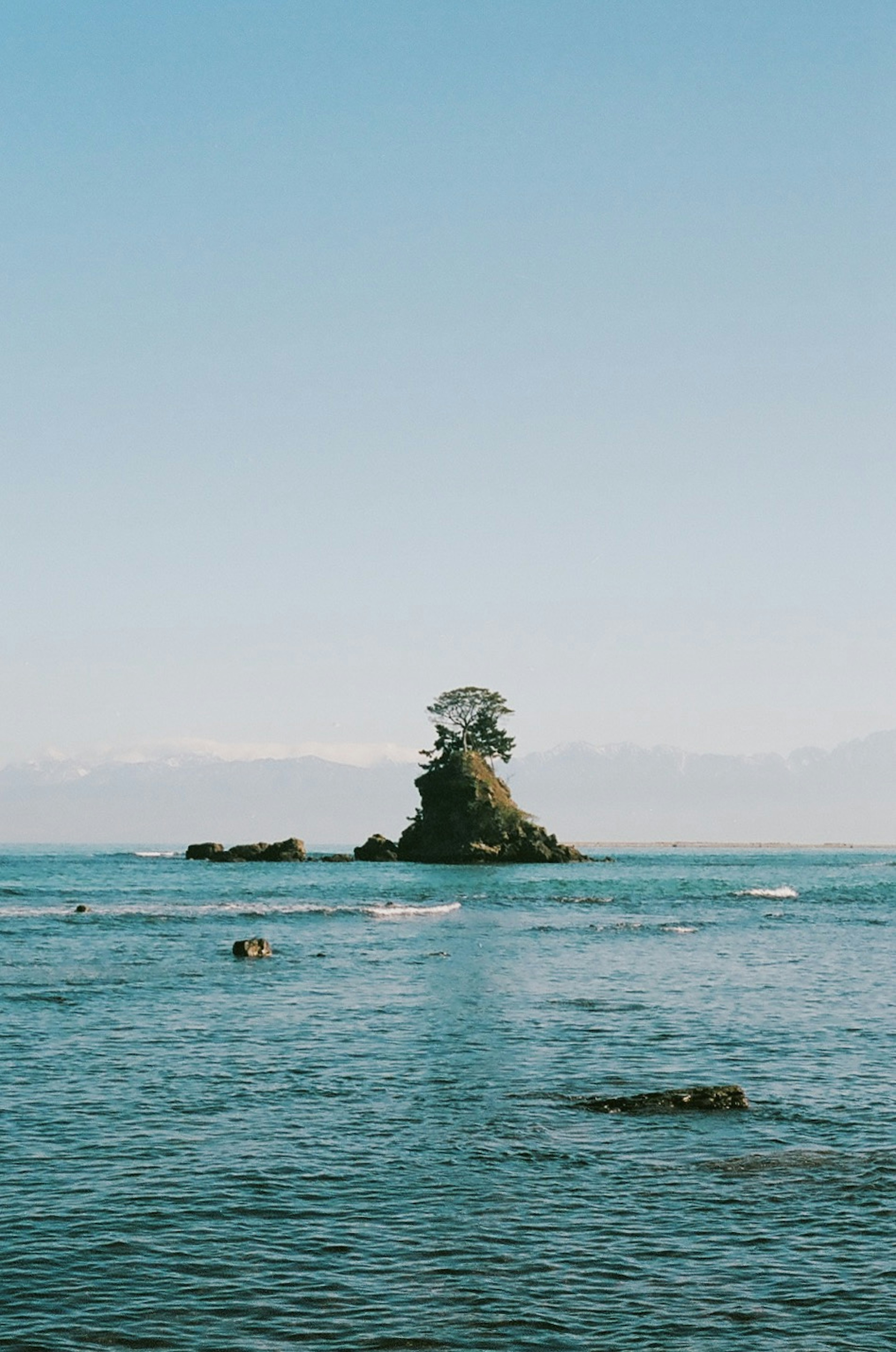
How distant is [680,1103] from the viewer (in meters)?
27.4

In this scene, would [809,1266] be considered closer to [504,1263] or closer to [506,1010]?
[504,1263]

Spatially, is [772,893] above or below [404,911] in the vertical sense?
below

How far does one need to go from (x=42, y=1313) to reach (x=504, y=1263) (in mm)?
6436

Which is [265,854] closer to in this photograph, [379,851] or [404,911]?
[379,851]

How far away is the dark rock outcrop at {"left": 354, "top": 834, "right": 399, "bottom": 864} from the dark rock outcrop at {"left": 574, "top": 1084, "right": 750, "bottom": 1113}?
16220 cm

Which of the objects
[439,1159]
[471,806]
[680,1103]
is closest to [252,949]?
[680,1103]

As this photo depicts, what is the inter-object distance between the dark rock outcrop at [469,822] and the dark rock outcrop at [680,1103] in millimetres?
144653

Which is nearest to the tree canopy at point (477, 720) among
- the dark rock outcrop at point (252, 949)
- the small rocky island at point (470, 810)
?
the small rocky island at point (470, 810)

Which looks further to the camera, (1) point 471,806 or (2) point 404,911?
(1) point 471,806

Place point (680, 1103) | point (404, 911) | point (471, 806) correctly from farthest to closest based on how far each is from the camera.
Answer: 1. point (471, 806)
2. point (404, 911)
3. point (680, 1103)

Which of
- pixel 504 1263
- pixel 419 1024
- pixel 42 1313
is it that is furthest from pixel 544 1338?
pixel 419 1024

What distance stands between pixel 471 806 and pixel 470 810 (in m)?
0.97

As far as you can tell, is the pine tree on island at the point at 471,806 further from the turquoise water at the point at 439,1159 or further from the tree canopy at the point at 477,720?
the turquoise water at the point at 439,1159

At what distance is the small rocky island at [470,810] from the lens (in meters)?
175
